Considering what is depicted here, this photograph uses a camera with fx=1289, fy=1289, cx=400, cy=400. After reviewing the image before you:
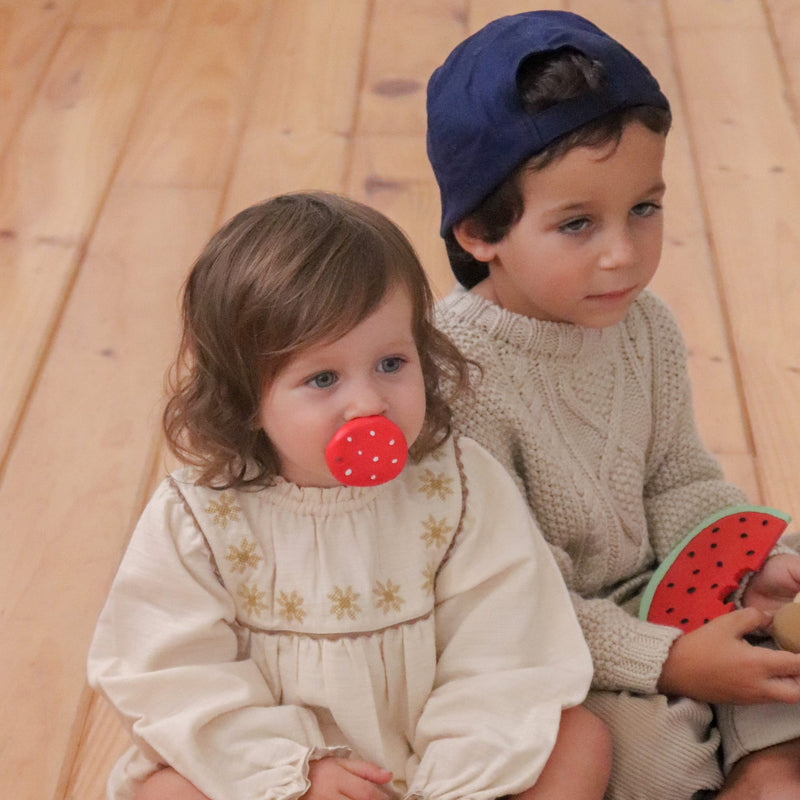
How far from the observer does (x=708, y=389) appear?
1.62m

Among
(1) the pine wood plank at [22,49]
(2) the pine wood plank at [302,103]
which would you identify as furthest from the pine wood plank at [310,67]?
(1) the pine wood plank at [22,49]

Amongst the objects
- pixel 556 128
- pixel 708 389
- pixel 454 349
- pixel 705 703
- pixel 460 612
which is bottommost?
pixel 708 389

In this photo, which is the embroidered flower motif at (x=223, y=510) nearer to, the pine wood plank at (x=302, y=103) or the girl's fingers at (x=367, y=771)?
the girl's fingers at (x=367, y=771)

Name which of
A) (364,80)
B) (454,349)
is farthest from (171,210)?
(454,349)

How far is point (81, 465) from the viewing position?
59.8 inches

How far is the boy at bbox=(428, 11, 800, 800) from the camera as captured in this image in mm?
1005

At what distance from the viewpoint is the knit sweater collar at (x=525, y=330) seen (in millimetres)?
1116

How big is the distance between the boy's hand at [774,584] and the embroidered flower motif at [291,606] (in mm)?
444

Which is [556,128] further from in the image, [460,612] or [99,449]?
[99,449]

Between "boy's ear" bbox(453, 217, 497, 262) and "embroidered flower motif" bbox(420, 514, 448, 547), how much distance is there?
228mm

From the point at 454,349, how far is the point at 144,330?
791 mm

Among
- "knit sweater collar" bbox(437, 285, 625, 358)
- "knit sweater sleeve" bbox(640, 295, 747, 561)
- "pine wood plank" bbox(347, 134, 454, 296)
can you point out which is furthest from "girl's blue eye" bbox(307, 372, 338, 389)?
"pine wood plank" bbox(347, 134, 454, 296)

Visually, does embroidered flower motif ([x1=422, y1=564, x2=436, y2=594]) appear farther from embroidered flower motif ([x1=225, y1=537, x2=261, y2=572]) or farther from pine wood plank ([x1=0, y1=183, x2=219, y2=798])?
pine wood plank ([x1=0, y1=183, x2=219, y2=798])

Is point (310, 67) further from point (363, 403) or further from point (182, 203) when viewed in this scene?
point (363, 403)
